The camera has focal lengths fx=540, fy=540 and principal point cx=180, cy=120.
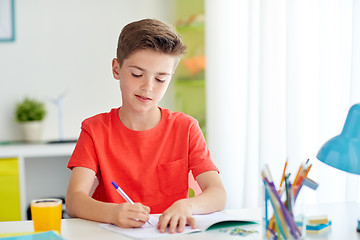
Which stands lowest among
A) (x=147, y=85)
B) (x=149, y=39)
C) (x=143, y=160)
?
(x=143, y=160)

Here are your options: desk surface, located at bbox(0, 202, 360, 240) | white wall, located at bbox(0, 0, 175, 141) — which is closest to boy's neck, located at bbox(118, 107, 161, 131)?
desk surface, located at bbox(0, 202, 360, 240)

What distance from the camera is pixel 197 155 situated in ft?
5.47

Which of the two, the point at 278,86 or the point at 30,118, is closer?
the point at 278,86

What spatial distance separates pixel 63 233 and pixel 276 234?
485 mm

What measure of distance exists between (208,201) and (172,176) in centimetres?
26

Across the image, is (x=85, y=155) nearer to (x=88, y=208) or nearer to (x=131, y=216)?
(x=88, y=208)

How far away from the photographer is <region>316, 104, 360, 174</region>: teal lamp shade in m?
1.16

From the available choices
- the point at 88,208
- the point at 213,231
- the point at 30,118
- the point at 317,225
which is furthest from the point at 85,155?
the point at 30,118

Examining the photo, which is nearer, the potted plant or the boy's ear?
the boy's ear

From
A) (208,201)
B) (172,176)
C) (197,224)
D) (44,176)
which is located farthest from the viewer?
(44,176)

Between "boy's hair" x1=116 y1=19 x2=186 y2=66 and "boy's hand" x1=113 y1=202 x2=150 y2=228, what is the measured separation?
53 cm

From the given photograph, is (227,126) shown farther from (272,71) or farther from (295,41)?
(295,41)

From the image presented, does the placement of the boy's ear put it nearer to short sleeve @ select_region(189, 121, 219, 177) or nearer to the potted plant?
short sleeve @ select_region(189, 121, 219, 177)

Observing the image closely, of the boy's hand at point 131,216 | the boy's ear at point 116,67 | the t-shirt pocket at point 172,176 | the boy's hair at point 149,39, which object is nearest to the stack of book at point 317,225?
the boy's hand at point 131,216
